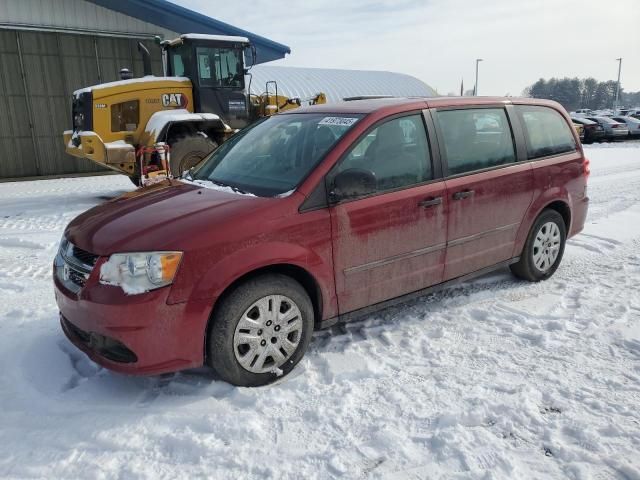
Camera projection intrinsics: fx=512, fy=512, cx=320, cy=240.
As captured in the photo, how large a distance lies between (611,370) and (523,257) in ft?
5.30

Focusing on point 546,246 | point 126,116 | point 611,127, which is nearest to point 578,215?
point 546,246

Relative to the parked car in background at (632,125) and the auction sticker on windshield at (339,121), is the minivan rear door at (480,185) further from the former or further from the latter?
the parked car in background at (632,125)

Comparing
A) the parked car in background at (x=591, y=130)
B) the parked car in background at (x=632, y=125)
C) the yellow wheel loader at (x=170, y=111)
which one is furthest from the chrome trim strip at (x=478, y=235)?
the parked car in background at (x=632, y=125)

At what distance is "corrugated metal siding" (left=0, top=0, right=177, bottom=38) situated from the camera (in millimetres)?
12859

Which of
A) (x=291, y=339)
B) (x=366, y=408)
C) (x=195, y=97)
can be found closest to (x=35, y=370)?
(x=291, y=339)

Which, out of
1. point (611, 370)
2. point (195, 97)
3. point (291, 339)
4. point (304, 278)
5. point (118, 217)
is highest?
point (195, 97)

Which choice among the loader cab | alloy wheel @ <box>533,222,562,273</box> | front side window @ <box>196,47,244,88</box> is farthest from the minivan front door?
front side window @ <box>196,47,244,88</box>

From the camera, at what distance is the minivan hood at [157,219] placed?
9.25ft

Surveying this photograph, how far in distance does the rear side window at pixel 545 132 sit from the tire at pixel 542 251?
0.58 meters

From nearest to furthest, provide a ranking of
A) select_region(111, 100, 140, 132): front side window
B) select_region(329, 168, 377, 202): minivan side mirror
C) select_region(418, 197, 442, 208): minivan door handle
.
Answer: select_region(329, 168, 377, 202): minivan side mirror, select_region(418, 197, 442, 208): minivan door handle, select_region(111, 100, 140, 132): front side window

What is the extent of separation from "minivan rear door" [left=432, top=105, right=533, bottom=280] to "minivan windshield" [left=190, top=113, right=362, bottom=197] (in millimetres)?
900

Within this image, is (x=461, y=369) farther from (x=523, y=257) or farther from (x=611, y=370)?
(x=523, y=257)

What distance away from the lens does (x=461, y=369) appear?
10.6 ft

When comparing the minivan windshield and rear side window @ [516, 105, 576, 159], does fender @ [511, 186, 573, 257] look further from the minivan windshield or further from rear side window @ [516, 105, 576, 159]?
the minivan windshield
